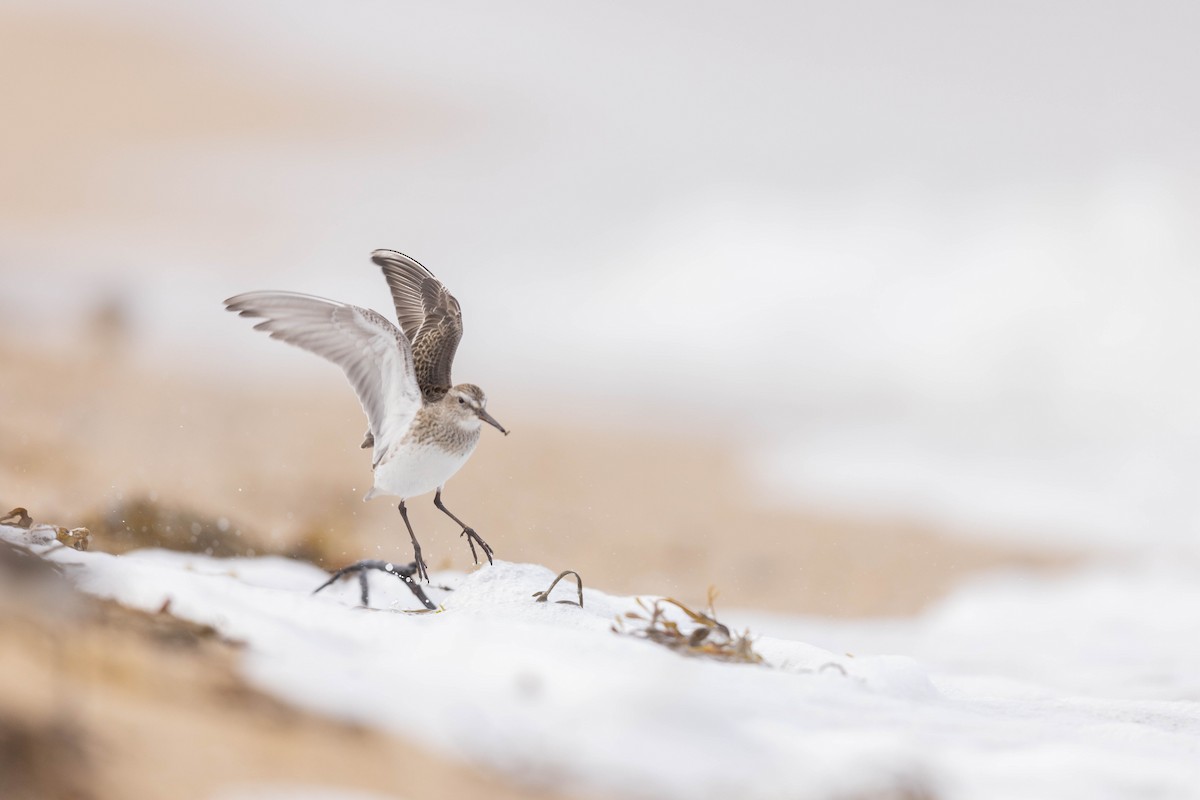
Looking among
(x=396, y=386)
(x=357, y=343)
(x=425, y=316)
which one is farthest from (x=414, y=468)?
(x=425, y=316)

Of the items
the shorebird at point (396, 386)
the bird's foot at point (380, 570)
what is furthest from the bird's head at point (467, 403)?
the bird's foot at point (380, 570)

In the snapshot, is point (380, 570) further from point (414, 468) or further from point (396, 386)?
point (396, 386)

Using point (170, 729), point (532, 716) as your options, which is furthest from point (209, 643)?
point (532, 716)

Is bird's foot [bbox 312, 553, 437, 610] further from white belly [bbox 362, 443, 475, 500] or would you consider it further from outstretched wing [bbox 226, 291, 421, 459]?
outstretched wing [bbox 226, 291, 421, 459]

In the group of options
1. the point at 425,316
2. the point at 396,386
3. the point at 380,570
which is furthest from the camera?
the point at 425,316

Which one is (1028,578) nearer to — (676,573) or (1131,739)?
(676,573)

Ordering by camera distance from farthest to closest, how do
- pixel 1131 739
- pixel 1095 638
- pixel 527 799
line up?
1. pixel 1095 638
2. pixel 1131 739
3. pixel 527 799

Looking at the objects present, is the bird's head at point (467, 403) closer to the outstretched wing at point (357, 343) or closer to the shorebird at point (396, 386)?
the shorebird at point (396, 386)
